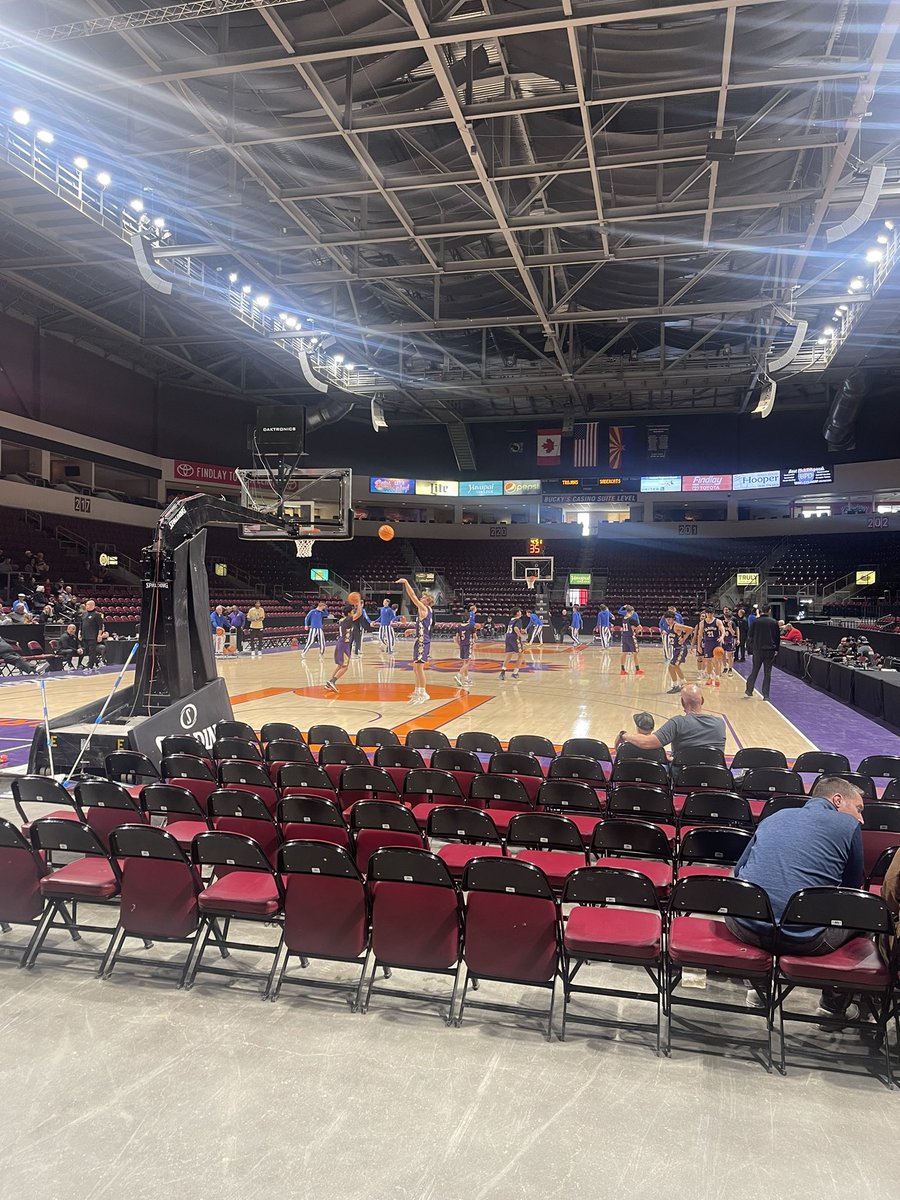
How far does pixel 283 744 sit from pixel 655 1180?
17.8ft

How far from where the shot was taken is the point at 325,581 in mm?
39469

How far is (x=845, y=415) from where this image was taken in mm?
32250

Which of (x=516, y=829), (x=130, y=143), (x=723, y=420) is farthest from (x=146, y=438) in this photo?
(x=516, y=829)

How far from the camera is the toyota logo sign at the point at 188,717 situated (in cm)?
880

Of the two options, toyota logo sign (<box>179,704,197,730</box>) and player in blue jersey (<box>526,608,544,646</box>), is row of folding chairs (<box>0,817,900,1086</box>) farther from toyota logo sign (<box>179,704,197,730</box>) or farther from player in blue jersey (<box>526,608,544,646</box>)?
player in blue jersey (<box>526,608,544,646</box>)

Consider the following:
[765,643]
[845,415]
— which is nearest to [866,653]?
[765,643]

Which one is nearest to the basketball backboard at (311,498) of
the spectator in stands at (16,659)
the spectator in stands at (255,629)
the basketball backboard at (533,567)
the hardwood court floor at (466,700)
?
the hardwood court floor at (466,700)

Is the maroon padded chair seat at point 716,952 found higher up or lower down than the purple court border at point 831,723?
higher up

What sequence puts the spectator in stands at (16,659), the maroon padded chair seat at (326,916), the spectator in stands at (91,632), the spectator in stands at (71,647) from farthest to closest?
the spectator in stands at (71,647)
the spectator in stands at (91,632)
the spectator in stands at (16,659)
the maroon padded chair seat at (326,916)

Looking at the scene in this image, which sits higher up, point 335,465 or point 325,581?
point 335,465

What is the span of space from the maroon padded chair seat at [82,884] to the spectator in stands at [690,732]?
458cm

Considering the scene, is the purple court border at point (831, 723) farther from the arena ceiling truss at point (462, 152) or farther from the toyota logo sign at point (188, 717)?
the arena ceiling truss at point (462, 152)

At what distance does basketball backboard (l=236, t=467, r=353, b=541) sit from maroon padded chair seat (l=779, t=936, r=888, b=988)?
14136 millimetres

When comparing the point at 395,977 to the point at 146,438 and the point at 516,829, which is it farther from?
the point at 146,438
